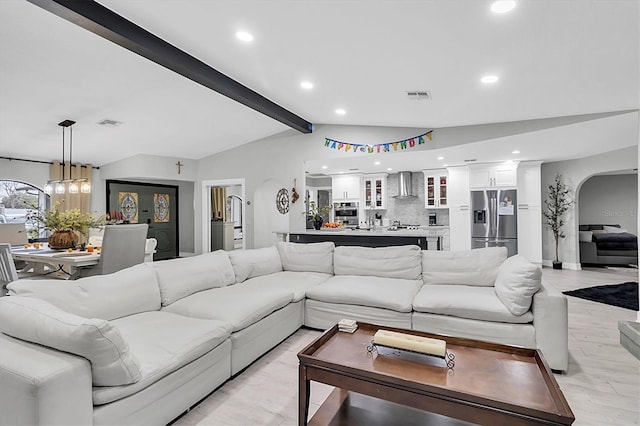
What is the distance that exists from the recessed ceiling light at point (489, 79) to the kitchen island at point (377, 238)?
2.25 m

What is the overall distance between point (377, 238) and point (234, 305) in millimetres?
→ 3144

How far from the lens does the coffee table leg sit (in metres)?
1.74

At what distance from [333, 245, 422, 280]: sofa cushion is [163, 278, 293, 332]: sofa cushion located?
100cm

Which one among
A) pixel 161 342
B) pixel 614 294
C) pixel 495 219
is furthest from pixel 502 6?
pixel 495 219

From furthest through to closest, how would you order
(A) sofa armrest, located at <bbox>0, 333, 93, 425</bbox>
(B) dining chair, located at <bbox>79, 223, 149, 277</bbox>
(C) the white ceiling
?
1. (B) dining chair, located at <bbox>79, 223, 149, 277</bbox>
2. (C) the white ceiling
3. (A) sofa armrest, located at <bbox>0, 333, 93, 425</bbox>

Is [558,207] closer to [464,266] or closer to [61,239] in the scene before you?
[464,266]

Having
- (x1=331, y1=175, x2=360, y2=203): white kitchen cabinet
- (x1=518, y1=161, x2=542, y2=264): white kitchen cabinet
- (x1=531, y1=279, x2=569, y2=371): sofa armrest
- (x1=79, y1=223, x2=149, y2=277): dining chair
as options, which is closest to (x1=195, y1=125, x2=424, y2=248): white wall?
(x1=331, y1=175, x2=360, y2=203): white kitchen cabinet

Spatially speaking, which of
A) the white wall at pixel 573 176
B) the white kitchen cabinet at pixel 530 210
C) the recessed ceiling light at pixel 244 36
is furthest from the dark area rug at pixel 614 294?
the recessed ceiling light at pixel 244 36

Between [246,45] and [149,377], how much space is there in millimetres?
2778

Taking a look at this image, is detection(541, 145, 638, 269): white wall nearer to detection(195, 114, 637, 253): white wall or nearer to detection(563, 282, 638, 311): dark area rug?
detection(195, 114, 637, 253): white wall

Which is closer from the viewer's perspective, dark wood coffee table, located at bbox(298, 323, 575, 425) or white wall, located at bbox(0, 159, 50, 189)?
dark wood coffee table, located at bbox(298, 323, 575, 425)

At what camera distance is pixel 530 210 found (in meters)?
6.90

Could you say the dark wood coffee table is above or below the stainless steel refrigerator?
below

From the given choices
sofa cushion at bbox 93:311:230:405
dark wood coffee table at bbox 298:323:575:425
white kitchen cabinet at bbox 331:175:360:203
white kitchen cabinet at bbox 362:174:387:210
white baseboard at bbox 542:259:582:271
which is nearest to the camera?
dark wood coffee table at bbox 298:323:575:425
